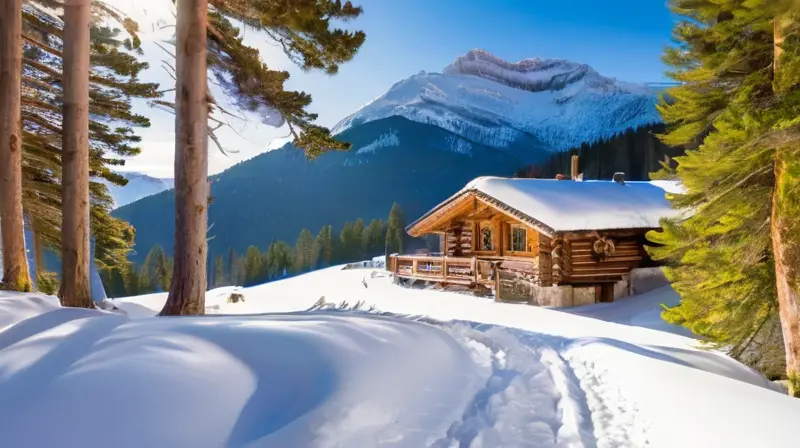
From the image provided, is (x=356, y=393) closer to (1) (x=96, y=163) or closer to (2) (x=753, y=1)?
(2) (x=753, y=1)

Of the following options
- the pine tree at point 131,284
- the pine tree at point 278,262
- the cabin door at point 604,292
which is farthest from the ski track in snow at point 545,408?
the pine tree at point 278,262

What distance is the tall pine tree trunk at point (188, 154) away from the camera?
23.8ft

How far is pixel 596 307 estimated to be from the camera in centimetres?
1538

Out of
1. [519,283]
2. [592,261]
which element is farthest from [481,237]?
[592,261]

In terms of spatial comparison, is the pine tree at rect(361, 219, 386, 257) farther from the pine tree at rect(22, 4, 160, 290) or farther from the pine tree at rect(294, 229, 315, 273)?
the pine tree at rect(22, 4, 160, 290)

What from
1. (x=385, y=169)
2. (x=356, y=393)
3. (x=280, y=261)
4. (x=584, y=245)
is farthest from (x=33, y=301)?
(x=385, y=169)

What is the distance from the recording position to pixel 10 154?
7.44 meters

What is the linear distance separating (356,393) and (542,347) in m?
4.62

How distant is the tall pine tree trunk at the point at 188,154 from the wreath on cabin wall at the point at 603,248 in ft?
44.8

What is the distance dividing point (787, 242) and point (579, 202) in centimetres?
1137

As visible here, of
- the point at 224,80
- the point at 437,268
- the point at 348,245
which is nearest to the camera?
the point at 224,80

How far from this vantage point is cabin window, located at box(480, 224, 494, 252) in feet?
69.9

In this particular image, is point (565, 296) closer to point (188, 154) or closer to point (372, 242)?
point (188, 154)

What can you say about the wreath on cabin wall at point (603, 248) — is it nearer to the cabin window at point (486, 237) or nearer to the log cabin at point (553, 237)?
the log cabin at point (553, 237)
